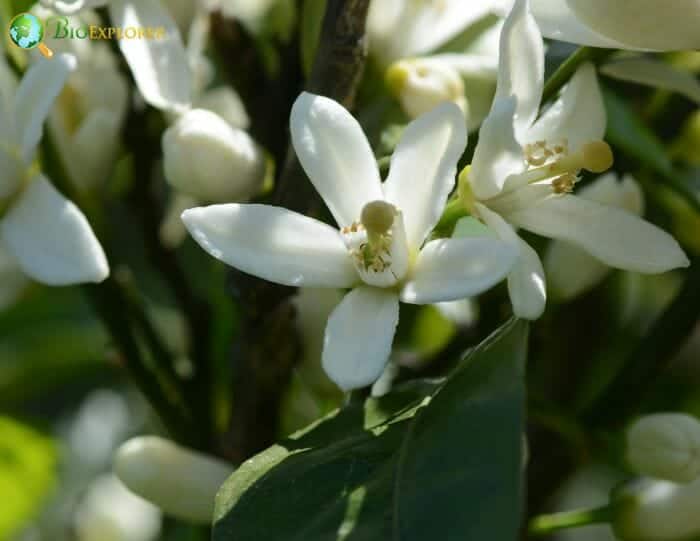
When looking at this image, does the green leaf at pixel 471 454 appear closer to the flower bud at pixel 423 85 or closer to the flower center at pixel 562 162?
the flower center at pixel 562 162

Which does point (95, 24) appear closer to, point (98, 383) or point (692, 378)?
point (98, 383)

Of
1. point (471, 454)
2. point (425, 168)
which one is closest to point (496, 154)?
point (425, 168)

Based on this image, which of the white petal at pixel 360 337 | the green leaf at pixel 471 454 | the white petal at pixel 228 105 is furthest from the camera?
the white petal at pixel 228 105

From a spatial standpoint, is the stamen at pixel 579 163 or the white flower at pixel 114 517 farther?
the white flower at pixel 114 517

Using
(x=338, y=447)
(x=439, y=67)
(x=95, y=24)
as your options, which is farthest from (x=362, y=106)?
(x=338, y=447)

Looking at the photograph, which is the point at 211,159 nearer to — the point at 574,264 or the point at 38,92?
the point at 38,92

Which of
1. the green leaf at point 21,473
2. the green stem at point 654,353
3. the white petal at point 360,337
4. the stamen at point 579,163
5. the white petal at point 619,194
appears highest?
the stamen at point 579,163

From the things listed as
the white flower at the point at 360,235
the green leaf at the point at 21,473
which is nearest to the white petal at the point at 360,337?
the white flower at the point at 360,235

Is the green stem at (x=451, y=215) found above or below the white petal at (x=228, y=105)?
above
